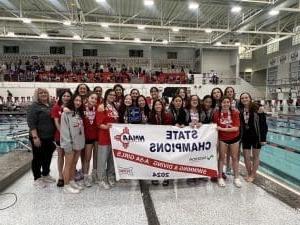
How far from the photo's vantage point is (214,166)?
3.89 metres

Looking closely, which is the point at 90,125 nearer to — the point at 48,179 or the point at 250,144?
the point at 48,179

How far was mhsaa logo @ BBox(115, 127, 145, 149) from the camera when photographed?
12.3 feet

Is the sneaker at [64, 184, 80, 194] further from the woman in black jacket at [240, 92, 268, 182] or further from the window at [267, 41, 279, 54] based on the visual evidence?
the window at [267, 41, 279, 54]

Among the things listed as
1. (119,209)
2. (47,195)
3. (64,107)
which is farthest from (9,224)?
(64,107)

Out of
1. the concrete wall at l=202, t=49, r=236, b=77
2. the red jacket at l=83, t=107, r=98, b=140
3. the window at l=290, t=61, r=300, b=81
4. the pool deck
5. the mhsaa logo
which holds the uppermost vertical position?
the concrete wall at l=202, t=49, r=236, b=77

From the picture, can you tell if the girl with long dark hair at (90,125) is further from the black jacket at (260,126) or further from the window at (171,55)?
the window at (171,55)

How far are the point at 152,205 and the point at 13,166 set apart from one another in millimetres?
2438

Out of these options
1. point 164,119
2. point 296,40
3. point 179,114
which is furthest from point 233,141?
point 296,40

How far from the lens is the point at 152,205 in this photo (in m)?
3.18

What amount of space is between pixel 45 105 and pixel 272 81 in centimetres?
2208

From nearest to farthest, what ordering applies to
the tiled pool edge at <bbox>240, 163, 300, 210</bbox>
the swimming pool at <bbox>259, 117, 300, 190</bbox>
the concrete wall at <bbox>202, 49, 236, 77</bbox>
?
the tiled pool edge at <bbox>240, 163, 300, 210</bbox> < the swimming pool at <bbox>259, 117, 300, 190</bbox> < the concrete wall at <bbox>202, 49, 236, 77</bbox>

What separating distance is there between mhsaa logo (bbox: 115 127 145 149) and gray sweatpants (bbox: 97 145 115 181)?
0.63 ft

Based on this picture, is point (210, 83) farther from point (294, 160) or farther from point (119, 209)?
point (119, 209)

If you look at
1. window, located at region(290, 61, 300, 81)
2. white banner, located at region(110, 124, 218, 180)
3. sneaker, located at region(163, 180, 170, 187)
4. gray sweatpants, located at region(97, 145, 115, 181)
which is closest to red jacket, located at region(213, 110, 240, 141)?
white banner, located at region(110, 124, 218, 180)
